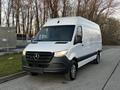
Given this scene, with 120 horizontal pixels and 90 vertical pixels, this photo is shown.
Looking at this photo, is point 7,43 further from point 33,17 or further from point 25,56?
point 33,17

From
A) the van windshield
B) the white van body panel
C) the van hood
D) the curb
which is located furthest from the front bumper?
the curb

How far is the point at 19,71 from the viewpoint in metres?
9.80

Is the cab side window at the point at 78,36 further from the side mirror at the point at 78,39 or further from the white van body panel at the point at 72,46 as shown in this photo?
the white van body panel at the point at 72,46

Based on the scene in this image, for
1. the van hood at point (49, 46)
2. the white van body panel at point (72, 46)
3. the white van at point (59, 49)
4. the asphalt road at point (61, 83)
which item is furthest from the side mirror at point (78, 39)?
the asphalt road at point (61, 83)

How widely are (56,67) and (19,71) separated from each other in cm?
266

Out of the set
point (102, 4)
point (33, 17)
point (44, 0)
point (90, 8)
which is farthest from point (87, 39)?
point (33, 17)

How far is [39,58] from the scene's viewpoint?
7.96 meters

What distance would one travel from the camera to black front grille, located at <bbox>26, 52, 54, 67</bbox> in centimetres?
786

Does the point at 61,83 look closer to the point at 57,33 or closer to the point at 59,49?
the point at 59,49

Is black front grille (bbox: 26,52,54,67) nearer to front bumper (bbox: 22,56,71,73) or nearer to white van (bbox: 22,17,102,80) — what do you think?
white van (bbox: 22,17,102,80)

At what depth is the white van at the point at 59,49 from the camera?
7.86 metres

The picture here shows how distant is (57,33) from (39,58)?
1.79 metres

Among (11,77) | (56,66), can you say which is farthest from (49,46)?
(11,77)

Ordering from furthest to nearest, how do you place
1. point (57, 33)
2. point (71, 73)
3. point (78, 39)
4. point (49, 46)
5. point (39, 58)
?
point (57, 33), point (78, 39), point (71, 73), point (49, 46), point (39, 58)
